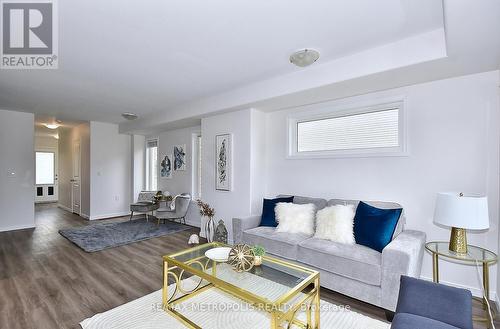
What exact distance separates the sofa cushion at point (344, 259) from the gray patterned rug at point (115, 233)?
10.4 feet

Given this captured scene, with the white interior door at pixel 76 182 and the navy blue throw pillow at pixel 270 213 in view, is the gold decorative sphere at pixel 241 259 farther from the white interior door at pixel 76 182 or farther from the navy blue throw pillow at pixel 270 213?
the white interior door at pixel 76 182

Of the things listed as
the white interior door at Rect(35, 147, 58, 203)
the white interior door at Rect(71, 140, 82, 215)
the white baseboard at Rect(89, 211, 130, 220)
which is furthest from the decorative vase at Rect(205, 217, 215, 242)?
the white interior door at Rect(35, 147, 58, 203)

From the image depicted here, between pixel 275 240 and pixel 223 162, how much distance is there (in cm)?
184

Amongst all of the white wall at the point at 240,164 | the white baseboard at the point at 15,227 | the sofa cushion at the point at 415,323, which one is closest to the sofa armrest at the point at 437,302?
the sofa cushion at the point at 415,323

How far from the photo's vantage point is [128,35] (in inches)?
86.4

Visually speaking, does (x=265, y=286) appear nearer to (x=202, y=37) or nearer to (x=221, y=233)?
(x=202, y=37)

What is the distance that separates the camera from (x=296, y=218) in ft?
10.3

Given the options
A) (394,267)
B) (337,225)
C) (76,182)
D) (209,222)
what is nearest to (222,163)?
(209,222)

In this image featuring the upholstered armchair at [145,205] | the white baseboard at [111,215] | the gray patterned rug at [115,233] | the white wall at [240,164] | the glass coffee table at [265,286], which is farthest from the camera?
the white baseboard at [111,215]

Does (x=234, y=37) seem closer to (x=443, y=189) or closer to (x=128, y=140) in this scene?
(x=443, y=189)

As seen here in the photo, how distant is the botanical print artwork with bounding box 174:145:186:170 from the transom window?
2.93 metres

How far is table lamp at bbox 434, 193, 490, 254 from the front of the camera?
6.32 ft

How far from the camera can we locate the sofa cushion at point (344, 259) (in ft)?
7.18

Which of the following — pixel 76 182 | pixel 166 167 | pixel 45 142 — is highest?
pixel 45 142
